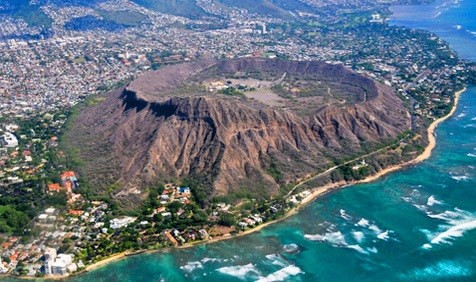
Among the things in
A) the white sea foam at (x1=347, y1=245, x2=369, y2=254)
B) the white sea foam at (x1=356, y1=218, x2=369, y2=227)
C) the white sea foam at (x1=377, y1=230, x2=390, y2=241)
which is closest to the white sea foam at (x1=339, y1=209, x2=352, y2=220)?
the white sea foam at (x1=356, y1=218, x2=369, y2=227)

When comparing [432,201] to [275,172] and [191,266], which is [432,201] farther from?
[191,266]

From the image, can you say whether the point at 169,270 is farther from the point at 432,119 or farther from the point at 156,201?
the point at 432,119

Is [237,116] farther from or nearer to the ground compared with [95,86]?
farther from the ground

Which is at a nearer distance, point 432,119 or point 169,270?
point 169,270

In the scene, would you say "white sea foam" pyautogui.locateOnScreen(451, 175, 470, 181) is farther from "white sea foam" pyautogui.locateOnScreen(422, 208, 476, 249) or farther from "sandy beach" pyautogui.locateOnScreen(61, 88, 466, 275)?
"white sea foam" pyautogui.locateOnScreen(422, 208, 476, 249)

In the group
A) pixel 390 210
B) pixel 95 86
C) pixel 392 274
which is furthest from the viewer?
pixel 95 86

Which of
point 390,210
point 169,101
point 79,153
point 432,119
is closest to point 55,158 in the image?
point 79,153
